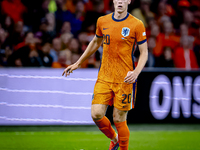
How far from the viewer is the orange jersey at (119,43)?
4.00m

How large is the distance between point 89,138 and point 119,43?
2.71 metres

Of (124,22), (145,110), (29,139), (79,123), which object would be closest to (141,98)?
(145,110)


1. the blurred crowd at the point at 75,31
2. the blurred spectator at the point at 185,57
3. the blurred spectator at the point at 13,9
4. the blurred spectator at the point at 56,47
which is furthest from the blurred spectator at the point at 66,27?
the blurred spectator at the point at 185,57

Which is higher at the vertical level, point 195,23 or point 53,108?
point 195,23

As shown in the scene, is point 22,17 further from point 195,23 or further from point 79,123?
point 195,23

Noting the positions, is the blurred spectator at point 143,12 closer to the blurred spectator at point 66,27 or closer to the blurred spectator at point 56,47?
the blurred spectator at point 66,27

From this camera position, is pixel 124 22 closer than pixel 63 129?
Yes

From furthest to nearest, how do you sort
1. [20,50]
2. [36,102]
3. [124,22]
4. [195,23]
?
[195,23], [20,50], [36,102], [124,22]

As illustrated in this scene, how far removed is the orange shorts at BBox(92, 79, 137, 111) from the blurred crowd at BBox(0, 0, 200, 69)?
368cm

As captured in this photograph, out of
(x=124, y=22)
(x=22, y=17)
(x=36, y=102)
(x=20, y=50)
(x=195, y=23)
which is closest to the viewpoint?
(x=124, y=22)

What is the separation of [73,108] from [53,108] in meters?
0.41

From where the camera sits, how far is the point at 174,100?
7246 mm

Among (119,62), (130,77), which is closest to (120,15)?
(119,62)

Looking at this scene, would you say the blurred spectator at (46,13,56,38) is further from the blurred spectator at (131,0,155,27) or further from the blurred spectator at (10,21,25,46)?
the blurred spectator at (131,0,155,27)
